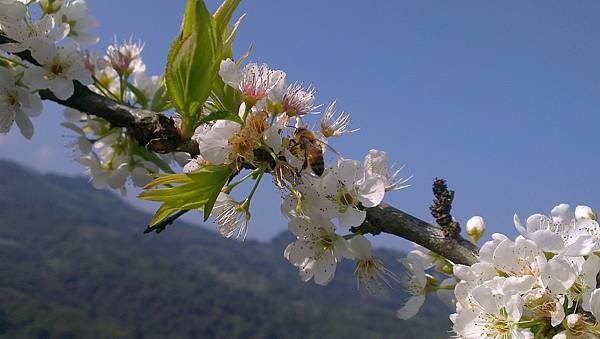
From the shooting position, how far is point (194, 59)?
108 cm

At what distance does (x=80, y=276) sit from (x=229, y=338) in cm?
2528

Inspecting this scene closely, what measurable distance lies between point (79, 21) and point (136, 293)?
3144 inches

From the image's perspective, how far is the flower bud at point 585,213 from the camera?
1531 millimetres

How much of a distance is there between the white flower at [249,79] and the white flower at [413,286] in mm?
766

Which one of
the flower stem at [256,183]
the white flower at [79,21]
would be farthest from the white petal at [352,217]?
the white flower at [79,21]

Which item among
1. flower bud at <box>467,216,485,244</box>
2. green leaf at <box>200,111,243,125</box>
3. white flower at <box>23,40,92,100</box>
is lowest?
green leaf at <box>200,111,243,125</box>

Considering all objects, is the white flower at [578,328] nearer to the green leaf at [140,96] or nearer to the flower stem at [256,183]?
the flower stem at [256,183]

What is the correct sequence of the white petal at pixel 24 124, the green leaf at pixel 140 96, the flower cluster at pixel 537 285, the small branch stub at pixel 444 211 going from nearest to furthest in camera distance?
1. the flower cluster at pixel 537 285
2. the small branch stub at pixel 444 211
3. the white petal at pixel 24 124
4. the green leaf at pixel 140 96

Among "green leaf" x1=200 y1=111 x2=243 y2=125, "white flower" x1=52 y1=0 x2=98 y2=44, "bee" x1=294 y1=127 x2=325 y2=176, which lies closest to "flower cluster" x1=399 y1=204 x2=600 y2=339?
"bee" x1=294 y1=127 x2=325 y2=176

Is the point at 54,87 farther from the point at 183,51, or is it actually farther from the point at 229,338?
the point at 229,338

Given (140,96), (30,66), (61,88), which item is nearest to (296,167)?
(61,88)

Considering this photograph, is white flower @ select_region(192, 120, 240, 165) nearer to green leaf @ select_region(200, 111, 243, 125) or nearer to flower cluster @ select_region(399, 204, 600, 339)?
green leaf @ select_region(200, 111, 243, 125)

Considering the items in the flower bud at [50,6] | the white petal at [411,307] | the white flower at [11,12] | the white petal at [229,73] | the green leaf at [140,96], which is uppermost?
the flower bud at [50,6]

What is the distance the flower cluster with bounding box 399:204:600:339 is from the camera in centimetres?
116
